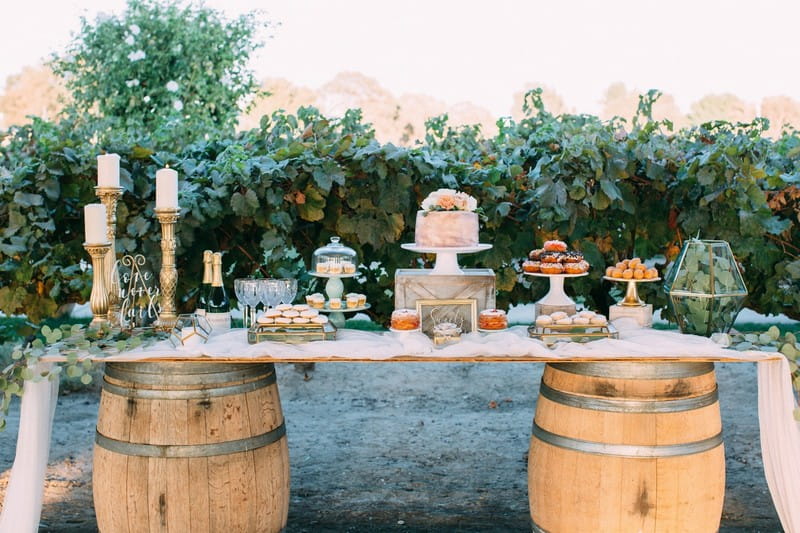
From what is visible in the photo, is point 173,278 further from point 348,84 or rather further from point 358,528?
point 348,84

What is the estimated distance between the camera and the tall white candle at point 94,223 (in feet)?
7.96

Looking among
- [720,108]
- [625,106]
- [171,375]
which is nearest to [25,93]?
[625,106]

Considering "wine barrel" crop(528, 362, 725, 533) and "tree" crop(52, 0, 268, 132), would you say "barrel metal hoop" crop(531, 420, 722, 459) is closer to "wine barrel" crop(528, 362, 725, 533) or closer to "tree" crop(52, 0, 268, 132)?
"wine barrel" crop(528, 362, 725, 533)

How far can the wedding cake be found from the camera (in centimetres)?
260

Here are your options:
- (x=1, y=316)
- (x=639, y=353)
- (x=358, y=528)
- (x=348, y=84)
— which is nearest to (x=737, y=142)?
(x=639, y=353)

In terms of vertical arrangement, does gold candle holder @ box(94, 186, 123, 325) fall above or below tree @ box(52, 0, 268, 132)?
below

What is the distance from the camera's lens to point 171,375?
233 centimetres

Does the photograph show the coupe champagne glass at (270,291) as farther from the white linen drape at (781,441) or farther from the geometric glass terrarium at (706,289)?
the white linen drape at (781,441)

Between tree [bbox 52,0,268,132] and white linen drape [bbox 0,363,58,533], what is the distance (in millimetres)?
6958

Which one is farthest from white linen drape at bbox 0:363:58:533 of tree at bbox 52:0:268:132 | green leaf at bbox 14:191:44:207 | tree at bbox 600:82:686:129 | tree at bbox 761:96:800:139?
tree at bbox 761:96:800:139

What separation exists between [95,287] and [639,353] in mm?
1721

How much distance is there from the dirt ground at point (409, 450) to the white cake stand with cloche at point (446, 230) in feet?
4.00

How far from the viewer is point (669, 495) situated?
91.4 inches

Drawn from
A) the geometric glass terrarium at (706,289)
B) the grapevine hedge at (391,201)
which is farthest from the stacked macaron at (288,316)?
the geometric glass terrarium at (706,289)
